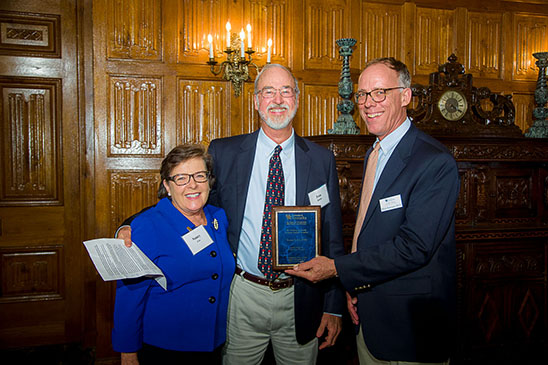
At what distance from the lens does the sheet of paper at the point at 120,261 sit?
1.59 meters

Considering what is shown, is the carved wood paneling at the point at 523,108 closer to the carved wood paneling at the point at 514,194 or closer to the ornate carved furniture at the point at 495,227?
the ornate carved furniture at the point at 495,227

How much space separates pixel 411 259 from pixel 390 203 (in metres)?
0.26

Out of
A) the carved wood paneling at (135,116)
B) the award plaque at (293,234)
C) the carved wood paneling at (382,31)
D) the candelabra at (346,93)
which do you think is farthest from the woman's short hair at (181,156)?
the carved wood paneling at (382,31)

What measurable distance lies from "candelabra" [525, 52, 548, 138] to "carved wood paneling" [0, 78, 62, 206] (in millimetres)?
4551

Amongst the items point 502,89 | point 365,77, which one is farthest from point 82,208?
point 502,89

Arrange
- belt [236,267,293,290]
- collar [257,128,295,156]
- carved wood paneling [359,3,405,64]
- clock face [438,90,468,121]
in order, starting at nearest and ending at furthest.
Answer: belt [236,267,293,290] → collar [257,128,295,156] → clock face [438,90,468,121] → carved wood paneling [359,3,405,64]

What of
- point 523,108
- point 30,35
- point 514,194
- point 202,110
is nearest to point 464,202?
point 514,194

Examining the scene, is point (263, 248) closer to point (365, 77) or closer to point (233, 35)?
point (365, 77)

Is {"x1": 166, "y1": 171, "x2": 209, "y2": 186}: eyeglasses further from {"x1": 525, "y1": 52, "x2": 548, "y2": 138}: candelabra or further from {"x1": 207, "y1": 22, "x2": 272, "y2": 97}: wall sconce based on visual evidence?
{"x1": 525, "y1": 52, "x2": 548, "y2": 138}: candelabra

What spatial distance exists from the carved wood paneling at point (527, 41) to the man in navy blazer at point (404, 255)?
137 inches

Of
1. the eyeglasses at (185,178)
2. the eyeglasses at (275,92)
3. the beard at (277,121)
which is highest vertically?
the eyeglasses at (275,92)

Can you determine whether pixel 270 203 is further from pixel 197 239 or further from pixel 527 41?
pixel 527 41

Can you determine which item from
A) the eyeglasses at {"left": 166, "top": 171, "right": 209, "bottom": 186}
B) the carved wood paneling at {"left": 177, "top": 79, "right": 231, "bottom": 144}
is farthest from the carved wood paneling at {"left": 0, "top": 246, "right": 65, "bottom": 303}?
the eyeglasses at {"left": 166, "top": 171, "right": 209, "bottom": 186}

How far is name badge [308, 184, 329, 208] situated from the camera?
7.02 feet
